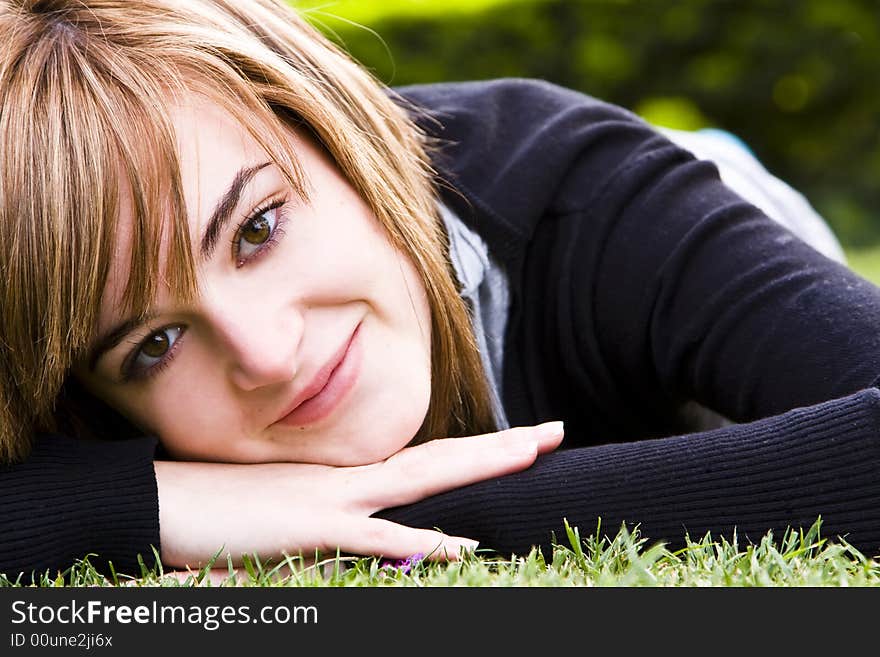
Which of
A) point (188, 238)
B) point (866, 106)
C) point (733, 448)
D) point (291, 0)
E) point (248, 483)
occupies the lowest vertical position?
point (866, 106)

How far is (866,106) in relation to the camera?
29.4 ft

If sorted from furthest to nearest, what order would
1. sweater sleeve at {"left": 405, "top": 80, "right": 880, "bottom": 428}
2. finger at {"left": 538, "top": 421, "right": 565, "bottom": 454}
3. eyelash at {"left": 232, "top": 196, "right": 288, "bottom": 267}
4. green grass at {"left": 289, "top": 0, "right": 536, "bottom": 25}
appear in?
1. green grass at {"left": 289, "top": 0, "right": 536, "bottom": 25}
2. sweater sleeve at {"left": 405, "top": 80, "right": 880, "bottom": 428}
3. finger at {"left": 538, "top": 421, "right": 565, "bottom": 454}
4. eyelash at {"left": 232, "top": 196, "right": 288, "bottom": 267}

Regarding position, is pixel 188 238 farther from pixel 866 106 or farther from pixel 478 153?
pixel 866 106

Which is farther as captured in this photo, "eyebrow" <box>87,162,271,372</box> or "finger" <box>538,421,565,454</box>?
"finger" <box>538,421,565,454</box>

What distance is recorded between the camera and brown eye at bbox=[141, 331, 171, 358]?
2.14 metres

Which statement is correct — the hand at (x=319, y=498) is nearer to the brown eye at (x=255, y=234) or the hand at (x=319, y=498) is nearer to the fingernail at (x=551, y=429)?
the fingernail at (x=551, y=429)

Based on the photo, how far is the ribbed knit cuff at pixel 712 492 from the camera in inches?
78.5

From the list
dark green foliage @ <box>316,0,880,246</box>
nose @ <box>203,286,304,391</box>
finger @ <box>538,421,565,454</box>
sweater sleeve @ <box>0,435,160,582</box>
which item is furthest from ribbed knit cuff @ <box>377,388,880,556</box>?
dark green foliage @ <box>316,0,880,246</box>

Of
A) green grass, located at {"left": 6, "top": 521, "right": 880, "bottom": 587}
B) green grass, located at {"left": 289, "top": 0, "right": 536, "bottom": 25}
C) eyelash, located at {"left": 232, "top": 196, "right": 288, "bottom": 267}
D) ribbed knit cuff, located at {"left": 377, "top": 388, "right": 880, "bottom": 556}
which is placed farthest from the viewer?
green grass, located at {"left": 289, "top": 0, "right": 536, "bottom": 25}

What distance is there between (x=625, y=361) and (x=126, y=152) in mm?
1342

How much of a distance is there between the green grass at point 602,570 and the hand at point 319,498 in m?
0.05

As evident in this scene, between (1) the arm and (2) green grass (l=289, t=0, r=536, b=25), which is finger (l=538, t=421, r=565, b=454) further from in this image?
(2) green grass (l=289, t=0, r=536, b=25)
